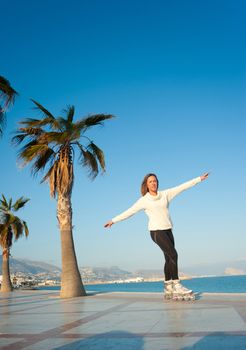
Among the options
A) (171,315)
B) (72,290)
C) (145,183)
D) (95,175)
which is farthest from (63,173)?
(171,315)

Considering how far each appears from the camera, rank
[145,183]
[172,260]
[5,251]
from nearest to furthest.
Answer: [172,260]
[145,183]
[5,251]

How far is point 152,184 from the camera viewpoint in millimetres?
8562

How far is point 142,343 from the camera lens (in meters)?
3.48

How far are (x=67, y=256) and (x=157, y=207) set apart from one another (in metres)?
5.99

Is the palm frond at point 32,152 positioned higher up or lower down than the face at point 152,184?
higher up

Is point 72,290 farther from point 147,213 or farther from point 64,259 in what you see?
point 147,213

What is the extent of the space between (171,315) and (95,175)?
9287 mm

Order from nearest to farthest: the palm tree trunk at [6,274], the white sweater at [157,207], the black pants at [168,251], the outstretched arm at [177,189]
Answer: the black pants at [168,251] → the white sweater at [157,207] → the outstretched arm at [177,189] → the palm tree trunk at [6,274]

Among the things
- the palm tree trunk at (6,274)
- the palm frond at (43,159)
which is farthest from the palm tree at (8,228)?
the palm frond at (43,159)

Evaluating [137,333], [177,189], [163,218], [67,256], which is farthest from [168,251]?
[67,256]

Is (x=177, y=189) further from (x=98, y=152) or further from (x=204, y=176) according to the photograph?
(x=98, y=152)

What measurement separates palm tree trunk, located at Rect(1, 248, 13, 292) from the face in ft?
68.1

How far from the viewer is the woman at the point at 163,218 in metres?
8.23

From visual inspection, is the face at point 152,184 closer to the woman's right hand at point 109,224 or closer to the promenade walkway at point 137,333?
the woman's right hand at point 109,224
